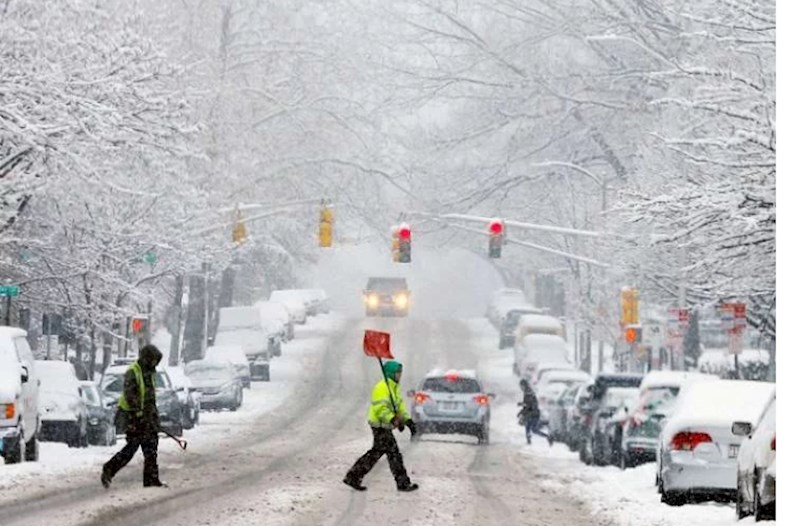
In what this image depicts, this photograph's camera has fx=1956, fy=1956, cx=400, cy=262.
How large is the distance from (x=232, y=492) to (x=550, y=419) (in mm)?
19878

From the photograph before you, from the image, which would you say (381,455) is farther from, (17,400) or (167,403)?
(167,403)

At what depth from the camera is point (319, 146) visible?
6969 centimetres

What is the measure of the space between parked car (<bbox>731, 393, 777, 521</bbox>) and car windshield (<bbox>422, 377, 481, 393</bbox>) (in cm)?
2335

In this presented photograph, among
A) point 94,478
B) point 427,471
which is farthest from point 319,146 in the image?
point 94,478

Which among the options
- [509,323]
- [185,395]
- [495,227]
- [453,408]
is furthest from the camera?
[509,323]

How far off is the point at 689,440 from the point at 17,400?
30.1 ft

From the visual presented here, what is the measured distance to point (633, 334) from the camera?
52.5 m

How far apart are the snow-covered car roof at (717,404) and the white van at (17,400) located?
28.6ft

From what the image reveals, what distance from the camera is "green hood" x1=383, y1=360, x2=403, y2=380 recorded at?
23.0 metres

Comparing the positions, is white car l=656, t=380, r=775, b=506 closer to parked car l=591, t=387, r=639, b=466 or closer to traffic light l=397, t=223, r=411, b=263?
parked car l=591, t=387, r=639, b=466

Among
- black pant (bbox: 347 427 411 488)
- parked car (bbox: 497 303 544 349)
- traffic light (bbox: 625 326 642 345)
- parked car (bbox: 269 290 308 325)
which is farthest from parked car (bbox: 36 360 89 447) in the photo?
parked car (bbox: 269 290 308 325)

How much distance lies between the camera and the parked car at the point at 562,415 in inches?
1571

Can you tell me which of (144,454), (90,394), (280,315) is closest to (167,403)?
(90,394)

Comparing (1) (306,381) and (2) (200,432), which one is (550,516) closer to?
(2) (200,432)
